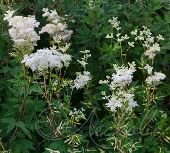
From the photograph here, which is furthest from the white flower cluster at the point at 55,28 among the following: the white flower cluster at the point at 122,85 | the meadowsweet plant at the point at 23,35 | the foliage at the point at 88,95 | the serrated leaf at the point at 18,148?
the serrated leaf at the point at 18,148

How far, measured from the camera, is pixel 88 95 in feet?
7.46

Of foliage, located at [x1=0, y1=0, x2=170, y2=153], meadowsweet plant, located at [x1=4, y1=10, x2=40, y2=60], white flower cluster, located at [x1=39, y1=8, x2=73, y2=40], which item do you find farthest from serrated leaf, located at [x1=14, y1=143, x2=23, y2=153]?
white flower cluster, located at [x1=39, y1=8, x2=73, y2=40]

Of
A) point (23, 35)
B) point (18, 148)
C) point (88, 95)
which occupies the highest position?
point (23, 35)

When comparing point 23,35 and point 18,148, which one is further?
point 18,148

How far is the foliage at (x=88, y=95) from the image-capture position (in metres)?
1.92

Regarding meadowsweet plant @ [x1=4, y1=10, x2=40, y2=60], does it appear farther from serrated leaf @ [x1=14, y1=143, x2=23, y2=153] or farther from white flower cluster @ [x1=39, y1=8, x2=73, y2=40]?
serrated leaf @ [x1=14, y1=143, x2=23, y2=153]

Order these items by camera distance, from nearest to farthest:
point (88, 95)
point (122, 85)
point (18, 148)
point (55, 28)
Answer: point (122, 85)
point (18, 148)
point (88, 95)
point (55, 28)

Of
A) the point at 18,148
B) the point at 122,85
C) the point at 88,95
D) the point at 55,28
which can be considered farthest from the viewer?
the point at 55,28

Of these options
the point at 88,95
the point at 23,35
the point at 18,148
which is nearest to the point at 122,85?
the point at 88,95

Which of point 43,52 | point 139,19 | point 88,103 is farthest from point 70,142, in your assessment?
point 139,19

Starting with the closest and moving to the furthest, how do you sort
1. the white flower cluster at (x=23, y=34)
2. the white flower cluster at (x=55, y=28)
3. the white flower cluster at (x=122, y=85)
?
the white flower cluster at (x=122, y=85), the white flower cluster at (x=23, y=34), the white flower cluster at (x=55, y=28)

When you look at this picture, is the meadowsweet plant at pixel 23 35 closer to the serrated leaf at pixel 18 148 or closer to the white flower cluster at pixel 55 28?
the white flower cluster at pixel 55 28

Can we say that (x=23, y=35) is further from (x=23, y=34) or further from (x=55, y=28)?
(x=55, y=28)

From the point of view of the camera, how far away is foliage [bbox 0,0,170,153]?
1.92 m
